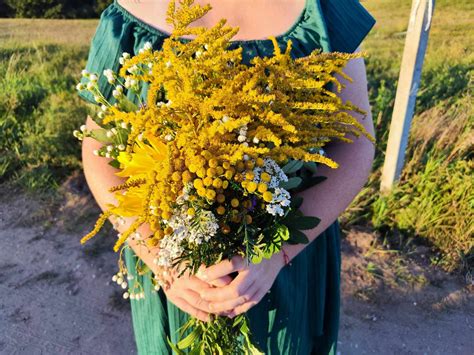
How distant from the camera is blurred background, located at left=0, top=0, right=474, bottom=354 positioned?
285cm

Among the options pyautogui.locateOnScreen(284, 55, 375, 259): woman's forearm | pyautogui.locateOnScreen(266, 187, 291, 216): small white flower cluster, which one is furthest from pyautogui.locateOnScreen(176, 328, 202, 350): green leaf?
pyautogui.locateOnScreen(266, 187, 291, 216): small white flower cluster

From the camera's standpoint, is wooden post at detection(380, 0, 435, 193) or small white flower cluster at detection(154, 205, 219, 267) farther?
wooden post at detection(380, 0, 435, 193)

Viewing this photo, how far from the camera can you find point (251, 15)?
4.01 ft

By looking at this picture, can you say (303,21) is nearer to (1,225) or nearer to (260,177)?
(260,177)

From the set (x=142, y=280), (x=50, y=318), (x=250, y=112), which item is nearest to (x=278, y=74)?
(x=250, y=112)

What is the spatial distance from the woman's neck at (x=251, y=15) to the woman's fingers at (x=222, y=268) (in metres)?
0.63

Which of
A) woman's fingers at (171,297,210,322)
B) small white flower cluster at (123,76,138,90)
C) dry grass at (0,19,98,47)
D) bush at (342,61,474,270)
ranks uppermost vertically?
small white flower cluster at (123,76,138,90)

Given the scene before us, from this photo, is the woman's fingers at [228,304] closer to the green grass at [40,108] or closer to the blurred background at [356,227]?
the blurred background at [356,227]

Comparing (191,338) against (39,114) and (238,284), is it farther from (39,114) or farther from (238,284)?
(39,114)

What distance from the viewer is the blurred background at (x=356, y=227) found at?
9.34 ft

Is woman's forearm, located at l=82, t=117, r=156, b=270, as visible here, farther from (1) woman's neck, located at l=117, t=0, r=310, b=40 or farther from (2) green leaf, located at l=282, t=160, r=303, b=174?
(2) green leaf, located at l=282, t=160, r=303, b=174

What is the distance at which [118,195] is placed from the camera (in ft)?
2.62

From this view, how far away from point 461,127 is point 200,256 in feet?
10.6

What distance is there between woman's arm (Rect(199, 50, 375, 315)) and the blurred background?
1871mm
